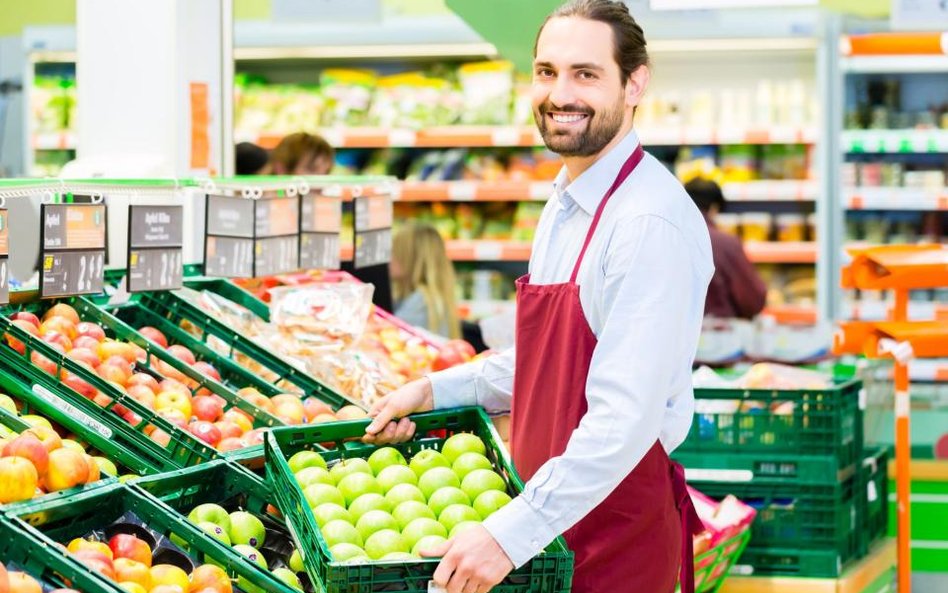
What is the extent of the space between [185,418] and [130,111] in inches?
60.3

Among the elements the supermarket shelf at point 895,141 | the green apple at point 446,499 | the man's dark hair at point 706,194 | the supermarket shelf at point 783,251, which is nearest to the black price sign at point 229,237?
the green apple at point 446,499


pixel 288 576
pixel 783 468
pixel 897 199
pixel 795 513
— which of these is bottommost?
pixel 795 513

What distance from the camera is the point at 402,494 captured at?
220 cm

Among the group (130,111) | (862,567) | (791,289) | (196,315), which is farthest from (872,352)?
(791,289)

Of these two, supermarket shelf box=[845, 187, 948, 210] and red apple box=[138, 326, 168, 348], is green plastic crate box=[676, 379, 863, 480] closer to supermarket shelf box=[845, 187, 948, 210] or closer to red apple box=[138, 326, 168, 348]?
red apple box=[138, 326, 168, 348]

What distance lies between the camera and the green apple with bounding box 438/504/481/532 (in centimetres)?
214

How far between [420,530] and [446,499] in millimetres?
122

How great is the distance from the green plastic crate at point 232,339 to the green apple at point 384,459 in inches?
34.9

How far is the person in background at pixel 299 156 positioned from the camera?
582cm

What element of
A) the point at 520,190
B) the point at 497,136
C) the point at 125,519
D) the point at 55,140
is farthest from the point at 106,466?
the point at 55,140

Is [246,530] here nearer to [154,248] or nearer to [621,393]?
[621,393]

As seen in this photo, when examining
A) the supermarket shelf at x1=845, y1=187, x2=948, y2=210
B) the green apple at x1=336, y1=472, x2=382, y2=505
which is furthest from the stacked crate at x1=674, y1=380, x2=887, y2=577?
the supermarket shelf at x1=845, y1=187, x2=948, y2=210

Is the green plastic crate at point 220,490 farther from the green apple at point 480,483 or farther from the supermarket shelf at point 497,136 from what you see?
the supermarket shelf at point 497,136

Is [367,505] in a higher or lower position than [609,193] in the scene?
lower
